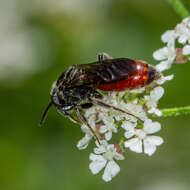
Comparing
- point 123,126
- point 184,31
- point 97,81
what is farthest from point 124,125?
point 184,31

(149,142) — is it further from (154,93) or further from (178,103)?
(178,103)

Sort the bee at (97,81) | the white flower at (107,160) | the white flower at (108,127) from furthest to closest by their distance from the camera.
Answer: the white flower at (108,127)
the white flower at (107,160)
the bee at (97,81)

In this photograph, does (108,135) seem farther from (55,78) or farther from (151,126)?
(55,78)

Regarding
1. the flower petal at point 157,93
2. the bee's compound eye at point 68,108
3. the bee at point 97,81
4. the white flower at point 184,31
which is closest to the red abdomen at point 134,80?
the bee at point 97,81

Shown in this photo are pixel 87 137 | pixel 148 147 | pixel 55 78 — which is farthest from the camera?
pixel 55 78

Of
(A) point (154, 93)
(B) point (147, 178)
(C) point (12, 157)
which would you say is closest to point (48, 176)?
(C) point (12, 157)

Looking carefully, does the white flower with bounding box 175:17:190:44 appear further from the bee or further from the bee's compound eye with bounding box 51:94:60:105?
the bee's compound eye with bounding box 51:94:60:105

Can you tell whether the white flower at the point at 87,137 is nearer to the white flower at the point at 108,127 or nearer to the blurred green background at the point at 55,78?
the white flower at the point at 108,127
